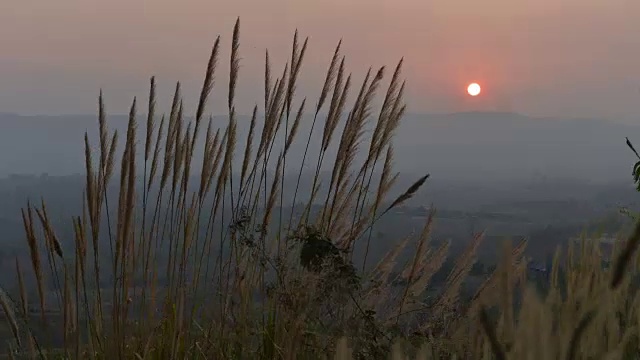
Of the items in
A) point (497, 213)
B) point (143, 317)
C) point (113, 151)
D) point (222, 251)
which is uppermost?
point (113, 151)

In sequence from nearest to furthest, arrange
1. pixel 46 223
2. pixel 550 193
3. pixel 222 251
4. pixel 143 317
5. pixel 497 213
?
pixel 46 223, pixel 143 317, pixel 222 251, pixel 497 213, pixel 550 193

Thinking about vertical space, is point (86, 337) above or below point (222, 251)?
below

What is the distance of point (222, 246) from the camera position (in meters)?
3.25

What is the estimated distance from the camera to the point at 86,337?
2818mm

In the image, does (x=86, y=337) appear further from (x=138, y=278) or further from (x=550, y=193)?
(x=550, y=193)

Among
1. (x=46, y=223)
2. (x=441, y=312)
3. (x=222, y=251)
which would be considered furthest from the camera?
(x=222, y=251)

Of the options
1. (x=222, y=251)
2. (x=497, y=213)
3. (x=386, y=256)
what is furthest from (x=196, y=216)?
(x=497, y=213)

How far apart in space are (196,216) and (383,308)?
0.84 metres

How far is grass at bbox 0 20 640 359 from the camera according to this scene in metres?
2.56

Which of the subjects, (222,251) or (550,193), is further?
(550,193)

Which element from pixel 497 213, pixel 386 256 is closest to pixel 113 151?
pixel 386 256

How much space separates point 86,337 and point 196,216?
63 centimetres

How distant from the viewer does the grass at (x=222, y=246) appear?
2.56 metres

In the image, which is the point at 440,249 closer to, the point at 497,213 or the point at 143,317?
the point at 143,317
